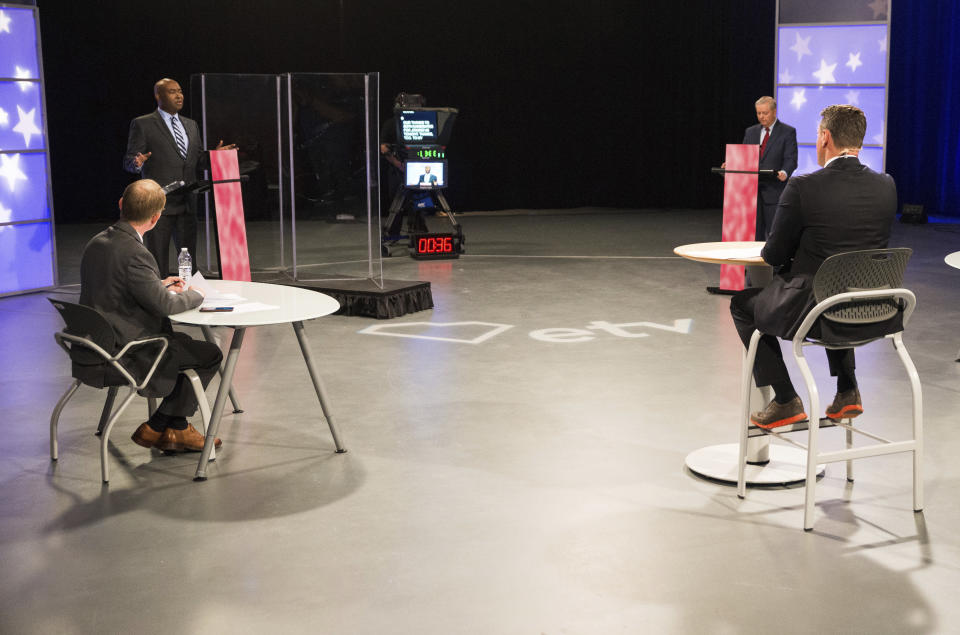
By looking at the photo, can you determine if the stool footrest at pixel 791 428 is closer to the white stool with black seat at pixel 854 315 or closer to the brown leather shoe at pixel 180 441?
the white stool with black seat at pixel 854 315

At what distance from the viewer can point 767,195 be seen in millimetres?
8328

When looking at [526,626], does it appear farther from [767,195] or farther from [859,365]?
[767,195]

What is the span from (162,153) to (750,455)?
16.1 ft

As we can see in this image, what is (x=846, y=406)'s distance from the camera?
3.98m

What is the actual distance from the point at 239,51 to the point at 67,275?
5.00m

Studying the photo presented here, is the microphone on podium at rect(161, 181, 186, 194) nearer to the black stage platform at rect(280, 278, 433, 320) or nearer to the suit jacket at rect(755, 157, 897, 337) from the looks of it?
the black stage platform at rect(280, 278, 433, 320)

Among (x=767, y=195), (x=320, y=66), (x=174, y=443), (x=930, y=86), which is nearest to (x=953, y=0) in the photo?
(x=930, y=86)

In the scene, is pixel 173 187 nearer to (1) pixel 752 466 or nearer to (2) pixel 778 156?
(2) pixel 778 156

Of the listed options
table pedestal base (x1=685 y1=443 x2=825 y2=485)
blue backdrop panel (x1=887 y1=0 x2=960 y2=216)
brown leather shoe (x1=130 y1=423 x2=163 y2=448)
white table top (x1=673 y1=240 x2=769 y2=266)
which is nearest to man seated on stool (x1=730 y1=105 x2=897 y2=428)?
white table top (x1=673 y1=240 x2=769 y2=266)

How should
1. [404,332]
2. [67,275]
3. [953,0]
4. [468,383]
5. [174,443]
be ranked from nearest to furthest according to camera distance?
[174,443], [468,383], [404,332], [67,275], [953,0]

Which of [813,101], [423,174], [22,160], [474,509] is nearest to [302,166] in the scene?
[22,160]

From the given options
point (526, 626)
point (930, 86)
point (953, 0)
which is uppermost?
point (953, 0)

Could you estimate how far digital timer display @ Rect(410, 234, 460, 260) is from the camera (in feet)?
34.2

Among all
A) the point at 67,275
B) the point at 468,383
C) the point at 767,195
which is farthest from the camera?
the point at 67,275
